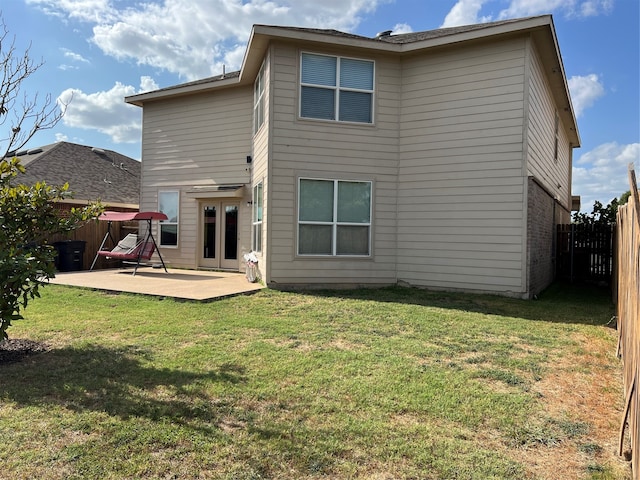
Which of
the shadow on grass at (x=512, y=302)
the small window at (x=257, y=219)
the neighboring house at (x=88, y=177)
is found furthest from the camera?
the neighboring house at (x=88, y=177)

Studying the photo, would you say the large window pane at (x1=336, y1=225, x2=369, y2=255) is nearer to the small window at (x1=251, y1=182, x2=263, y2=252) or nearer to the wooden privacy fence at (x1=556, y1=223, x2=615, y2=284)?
the small window at (x1=251, y1=182, x2=263, y2=252)

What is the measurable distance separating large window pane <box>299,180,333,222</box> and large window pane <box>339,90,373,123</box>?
5.15ft

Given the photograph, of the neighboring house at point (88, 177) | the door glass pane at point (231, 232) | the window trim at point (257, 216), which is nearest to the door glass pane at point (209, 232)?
the door glass pane at point (231, 232)

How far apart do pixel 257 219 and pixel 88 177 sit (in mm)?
11113

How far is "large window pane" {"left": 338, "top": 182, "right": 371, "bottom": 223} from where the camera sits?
9.20 m

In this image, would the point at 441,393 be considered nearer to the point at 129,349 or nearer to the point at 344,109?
the point at 129,349

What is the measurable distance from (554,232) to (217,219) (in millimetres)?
10070

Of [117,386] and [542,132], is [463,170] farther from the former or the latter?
[117,386]

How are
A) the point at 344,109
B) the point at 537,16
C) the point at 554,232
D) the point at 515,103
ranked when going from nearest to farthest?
the point at 537,16, the point at 515,103, the point at 344,109, the point at 554,232

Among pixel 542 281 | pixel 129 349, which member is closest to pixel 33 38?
pixel 129 349

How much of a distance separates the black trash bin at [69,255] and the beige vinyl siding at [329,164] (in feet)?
23.8

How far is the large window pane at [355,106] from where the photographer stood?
363 inches

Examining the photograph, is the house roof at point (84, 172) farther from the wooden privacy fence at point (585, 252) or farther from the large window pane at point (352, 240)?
the wooden privacy fence at point (585, 252)

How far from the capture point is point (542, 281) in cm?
1002
